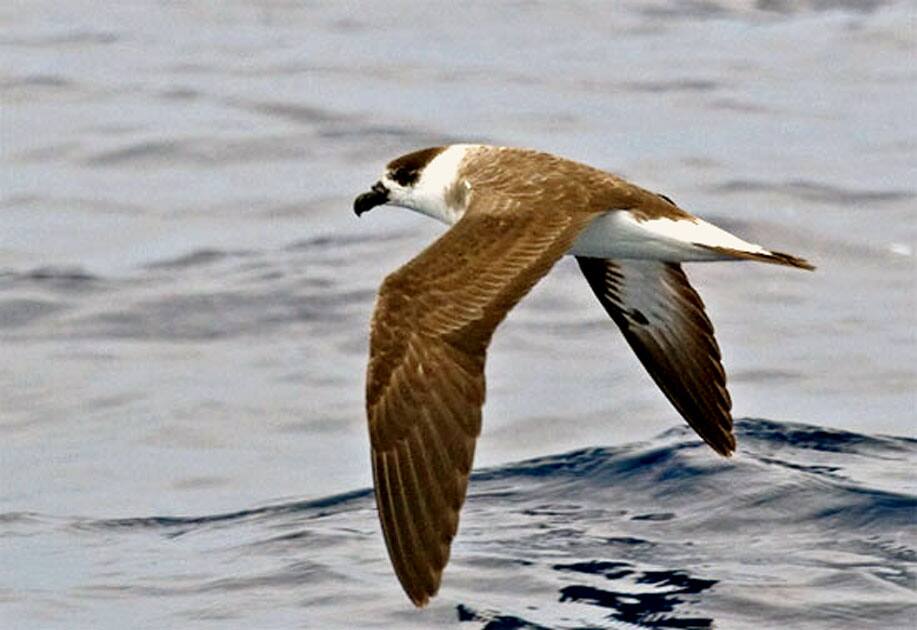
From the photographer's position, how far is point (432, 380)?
879 cm

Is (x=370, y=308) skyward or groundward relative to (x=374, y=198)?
groundward

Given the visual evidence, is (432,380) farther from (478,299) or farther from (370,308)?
(370,308)

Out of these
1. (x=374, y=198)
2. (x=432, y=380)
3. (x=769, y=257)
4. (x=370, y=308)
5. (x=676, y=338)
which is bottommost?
(x=370, y=308)

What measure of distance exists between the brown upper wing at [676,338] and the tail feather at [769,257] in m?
1.51

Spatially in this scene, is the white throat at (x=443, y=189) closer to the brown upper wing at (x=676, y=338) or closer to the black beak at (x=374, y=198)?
the black beak at (x=374, y=198)

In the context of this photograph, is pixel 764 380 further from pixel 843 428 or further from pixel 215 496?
pixel 215 496

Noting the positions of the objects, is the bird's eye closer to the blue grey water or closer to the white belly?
the white belly

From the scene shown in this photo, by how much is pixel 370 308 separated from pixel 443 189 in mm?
3731

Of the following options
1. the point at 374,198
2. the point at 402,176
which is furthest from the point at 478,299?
the point at 374,198

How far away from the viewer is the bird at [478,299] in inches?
339

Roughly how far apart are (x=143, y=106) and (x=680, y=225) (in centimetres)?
1017

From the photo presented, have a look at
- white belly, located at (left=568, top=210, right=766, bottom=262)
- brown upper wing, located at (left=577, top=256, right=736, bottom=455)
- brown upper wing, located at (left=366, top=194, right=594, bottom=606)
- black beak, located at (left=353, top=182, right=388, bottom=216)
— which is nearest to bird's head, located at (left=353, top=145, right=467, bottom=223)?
black beak, located at (left=353, top=182, right=388, bottom=216)

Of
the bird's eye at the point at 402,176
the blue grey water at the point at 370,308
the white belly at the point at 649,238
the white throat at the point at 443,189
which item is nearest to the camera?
the white belly at the point at 649,238

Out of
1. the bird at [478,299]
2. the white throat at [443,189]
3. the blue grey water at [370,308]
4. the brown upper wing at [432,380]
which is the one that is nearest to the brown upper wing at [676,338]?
the bird at [478,299]
